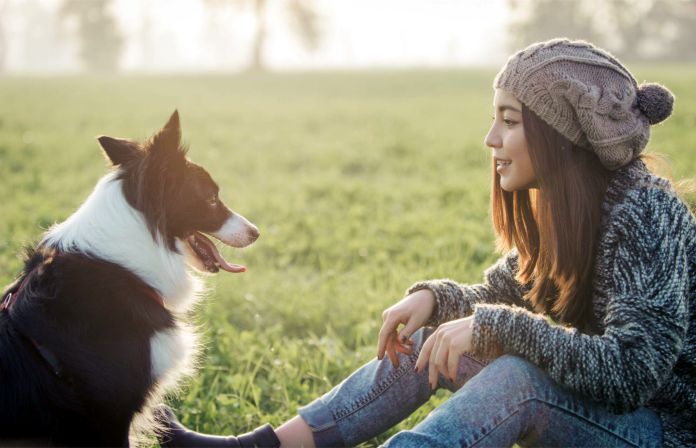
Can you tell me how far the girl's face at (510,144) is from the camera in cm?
244

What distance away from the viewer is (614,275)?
212 centimetres

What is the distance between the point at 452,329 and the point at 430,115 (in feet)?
51.1

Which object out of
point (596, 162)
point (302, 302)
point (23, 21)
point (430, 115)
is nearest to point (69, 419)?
point (596, 162)

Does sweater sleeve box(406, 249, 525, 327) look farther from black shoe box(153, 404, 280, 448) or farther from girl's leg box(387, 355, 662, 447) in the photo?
black shoe box(153, 404, 280, 448)

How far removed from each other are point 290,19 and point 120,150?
46063mm

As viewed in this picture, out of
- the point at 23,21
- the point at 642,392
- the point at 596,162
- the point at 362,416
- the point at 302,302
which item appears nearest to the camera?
the point at 642,392

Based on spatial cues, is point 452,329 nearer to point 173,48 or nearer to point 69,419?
point 69,419

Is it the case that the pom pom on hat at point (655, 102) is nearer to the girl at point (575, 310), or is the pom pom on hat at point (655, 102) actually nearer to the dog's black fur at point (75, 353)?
the girl at point (575, 310)

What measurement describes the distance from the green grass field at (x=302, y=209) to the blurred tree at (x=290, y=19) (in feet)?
90.5

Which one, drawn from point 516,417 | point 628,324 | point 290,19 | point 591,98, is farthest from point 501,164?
point 290,19

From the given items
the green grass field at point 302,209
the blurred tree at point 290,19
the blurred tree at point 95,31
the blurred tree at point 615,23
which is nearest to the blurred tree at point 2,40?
the blurred tree at point 95,31

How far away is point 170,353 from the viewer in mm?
2596

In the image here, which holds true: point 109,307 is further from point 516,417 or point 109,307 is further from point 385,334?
point 516,417

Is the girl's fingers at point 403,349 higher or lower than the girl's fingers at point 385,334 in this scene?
lower
